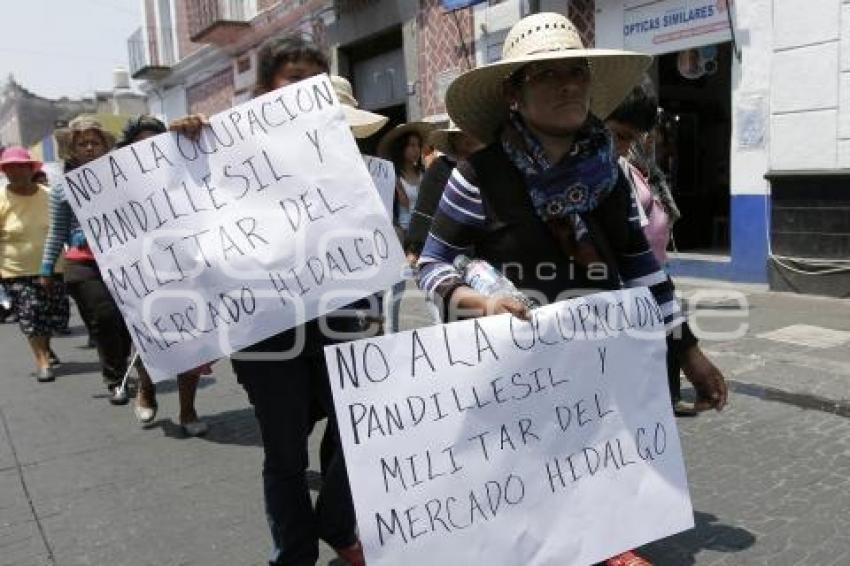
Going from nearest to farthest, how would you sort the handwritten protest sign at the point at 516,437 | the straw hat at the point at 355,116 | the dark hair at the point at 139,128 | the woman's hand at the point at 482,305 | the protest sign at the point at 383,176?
the handwritten protest sign at the point at 516,437
the woman's hand at the point at 482,305
the straw hat at the point at 355,116
the protest sign at the point at 383,176
the dark hair at the point at 139,128

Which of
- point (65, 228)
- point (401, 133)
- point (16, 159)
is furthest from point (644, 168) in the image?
point (16, 159)

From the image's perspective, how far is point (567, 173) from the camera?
2139 mm

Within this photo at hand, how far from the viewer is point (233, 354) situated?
7.79 feet

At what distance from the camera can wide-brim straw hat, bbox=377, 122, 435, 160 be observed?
5254mm

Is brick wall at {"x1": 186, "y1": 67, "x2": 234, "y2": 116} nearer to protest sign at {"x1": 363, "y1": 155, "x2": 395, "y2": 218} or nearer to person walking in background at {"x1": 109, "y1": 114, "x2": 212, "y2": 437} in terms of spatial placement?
person walking in background at {"x1": 109, "y1": 114, "x2": 212, "y2": 437}

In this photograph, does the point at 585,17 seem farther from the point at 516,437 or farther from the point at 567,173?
the point at 516,437

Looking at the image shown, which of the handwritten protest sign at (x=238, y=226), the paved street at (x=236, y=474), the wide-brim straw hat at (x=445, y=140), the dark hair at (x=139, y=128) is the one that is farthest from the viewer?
the dark hair at (x=139, y=128)

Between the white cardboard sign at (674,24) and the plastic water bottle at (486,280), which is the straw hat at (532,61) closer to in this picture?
the plastic water bottle at (486,280)

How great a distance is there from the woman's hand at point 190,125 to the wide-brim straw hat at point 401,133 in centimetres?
295

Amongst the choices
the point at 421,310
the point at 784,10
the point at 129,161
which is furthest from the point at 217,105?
the point at 129,161

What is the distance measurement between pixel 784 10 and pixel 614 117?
17.4ft

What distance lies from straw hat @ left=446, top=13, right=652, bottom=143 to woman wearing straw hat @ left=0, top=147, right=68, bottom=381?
530 cm

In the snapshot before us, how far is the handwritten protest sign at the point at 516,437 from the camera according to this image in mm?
1908

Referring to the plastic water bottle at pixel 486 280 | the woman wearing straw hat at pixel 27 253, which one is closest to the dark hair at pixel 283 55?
the plastic water bottle at pixel 486 280
